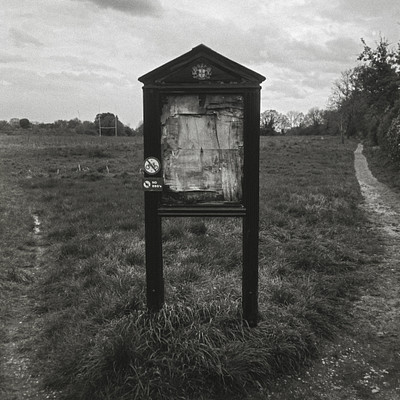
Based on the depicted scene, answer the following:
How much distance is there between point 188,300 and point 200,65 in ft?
7.98

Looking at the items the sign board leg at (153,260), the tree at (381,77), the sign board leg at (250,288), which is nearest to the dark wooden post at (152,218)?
the sign board leg at (153,260)

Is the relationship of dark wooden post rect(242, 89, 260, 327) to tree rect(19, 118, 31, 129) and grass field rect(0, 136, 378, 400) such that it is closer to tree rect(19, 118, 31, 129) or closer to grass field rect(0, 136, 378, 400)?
grass field rect(0, 136, 378, 400)

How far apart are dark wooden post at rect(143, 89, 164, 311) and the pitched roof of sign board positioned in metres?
0.15

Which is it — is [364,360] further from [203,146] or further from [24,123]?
[24,123]

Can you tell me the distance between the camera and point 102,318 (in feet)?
14.4

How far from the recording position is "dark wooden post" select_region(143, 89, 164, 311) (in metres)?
3.97

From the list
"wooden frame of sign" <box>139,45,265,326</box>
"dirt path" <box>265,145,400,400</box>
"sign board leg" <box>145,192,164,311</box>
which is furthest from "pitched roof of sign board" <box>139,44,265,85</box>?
"dirt path" <box>265,145,400,400</box>

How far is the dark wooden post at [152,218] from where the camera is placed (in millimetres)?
3969

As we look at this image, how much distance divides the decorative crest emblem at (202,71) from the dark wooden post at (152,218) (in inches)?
16.2

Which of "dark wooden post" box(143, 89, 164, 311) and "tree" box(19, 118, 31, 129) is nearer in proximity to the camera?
"dark wooden post" box(143, 89, 164, 311)

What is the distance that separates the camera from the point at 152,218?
410cm

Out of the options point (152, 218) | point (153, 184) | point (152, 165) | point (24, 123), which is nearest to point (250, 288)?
point (152, 218)

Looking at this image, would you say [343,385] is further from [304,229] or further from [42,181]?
[42,181]

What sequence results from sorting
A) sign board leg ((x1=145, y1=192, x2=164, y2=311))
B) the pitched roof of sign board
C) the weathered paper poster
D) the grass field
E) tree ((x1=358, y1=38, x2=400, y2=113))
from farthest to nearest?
tree ((x1=358, y1=38, x2=400, y2=113))
sign board leg ((x1=145, y1=192, x2=164, y2=311))
the weathered paper poster
the pitched roof of sign board
the grass field
